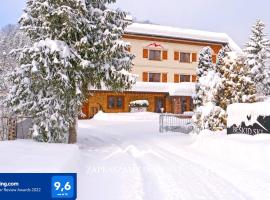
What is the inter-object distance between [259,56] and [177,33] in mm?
9856

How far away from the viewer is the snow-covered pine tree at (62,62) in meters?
15.3

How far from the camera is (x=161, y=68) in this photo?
1775 inches

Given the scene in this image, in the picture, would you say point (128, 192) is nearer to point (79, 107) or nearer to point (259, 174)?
point (259, 174)

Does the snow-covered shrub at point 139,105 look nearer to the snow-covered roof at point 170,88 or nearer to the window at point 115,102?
the window at point 115,102

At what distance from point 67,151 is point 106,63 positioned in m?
5.30

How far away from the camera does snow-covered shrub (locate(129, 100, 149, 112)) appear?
40.8m

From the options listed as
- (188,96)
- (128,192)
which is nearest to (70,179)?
(128,192)

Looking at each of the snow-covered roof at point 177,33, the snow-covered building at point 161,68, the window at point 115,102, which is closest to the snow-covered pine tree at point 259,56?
the snow-covered roof at point 177,33

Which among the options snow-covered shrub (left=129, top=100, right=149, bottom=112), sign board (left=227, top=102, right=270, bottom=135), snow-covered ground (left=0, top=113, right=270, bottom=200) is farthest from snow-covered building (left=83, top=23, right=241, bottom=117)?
sign board (left=227, top=102, right=270, bottom=135)

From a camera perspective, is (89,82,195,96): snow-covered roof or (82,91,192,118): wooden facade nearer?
(82,91,192,118): wooden facade

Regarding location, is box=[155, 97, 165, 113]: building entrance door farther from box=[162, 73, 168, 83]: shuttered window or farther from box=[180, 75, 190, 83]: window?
box=[180, 75, 190, 83]: window

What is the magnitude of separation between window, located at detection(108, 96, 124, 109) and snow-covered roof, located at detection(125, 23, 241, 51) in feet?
24.2

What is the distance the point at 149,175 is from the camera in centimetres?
1116

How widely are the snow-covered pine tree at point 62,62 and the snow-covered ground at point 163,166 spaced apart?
203cm
